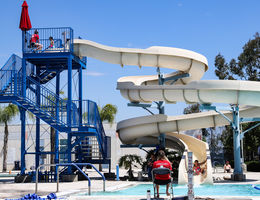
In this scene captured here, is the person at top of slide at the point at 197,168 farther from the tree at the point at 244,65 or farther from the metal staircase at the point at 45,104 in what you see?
the tree at the point at 244,65

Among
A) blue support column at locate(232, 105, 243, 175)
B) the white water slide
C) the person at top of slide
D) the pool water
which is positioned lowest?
Result: the pool water

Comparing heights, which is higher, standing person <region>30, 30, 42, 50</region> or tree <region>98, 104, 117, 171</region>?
standing person <region>30, 30, 42, 50</region>

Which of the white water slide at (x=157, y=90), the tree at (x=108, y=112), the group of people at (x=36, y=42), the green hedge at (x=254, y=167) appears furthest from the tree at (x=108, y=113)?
the group of people at (x=36, y=42)

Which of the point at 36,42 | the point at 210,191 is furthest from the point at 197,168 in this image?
the point at 36,42

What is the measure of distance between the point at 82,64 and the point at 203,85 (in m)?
8.21

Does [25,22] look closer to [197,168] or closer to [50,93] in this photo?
[50,93]

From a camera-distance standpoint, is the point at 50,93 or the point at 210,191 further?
the point at 50,93

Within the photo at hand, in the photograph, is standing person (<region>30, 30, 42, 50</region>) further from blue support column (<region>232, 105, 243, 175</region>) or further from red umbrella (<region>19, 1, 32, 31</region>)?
blue support column (<region>232, 105, 243, 175</region>)

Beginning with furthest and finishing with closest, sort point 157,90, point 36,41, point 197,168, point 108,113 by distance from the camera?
point 108,113 → point 36,41 → point 157,90 → point 197,168

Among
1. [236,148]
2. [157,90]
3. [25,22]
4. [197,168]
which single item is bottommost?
[197,168]

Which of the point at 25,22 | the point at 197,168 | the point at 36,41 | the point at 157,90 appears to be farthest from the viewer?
the point at 25,22

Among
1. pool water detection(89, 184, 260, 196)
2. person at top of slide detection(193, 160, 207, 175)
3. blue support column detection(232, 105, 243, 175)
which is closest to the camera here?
pool water detection(89, 184, 260, 196)

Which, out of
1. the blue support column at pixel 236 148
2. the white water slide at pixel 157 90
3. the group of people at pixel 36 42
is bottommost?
the blue support column at pixel 236 148

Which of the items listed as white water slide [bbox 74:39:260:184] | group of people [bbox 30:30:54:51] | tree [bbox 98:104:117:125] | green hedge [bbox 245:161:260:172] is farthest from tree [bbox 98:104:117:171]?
group of people [bbox 30:30:54:51]
